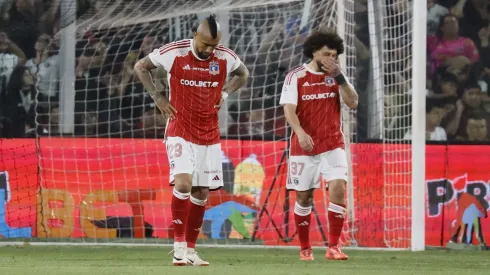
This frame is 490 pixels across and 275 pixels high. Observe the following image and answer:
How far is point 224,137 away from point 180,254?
5113mm

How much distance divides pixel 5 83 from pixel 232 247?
4.14 metres

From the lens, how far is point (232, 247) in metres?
12.6

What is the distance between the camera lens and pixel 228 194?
13.4m

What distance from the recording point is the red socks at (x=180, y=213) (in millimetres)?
8930

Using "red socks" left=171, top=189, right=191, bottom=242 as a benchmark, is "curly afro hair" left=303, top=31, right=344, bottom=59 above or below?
above

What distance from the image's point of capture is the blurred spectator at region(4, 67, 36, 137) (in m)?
14.8

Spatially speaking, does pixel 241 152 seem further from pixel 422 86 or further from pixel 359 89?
pixel 422 86

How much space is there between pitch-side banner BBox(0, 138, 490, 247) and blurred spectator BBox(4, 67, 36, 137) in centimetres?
126

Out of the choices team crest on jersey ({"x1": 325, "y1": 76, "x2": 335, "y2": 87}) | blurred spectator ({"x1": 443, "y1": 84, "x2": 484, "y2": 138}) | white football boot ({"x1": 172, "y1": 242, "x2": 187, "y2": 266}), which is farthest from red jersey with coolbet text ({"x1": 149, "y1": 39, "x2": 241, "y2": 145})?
blurred spectator ({"x1": 443, "y1": 84, "x2": 484, "y2": 138})

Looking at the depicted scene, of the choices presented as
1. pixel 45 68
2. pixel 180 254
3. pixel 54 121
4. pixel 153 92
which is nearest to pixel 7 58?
pixel 45 68

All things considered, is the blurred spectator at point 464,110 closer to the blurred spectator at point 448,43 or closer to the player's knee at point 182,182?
the blurred spectator at point 448,43

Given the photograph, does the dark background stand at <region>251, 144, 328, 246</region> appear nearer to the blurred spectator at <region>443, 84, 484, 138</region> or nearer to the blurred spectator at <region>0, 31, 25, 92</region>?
the blurred spectator at <region>443, 84, 484, 138</region>

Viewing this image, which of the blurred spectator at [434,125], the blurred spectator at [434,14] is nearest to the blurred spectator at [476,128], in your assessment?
the blurred spectator at [434,125]

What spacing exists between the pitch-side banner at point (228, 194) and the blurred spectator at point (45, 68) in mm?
1109
